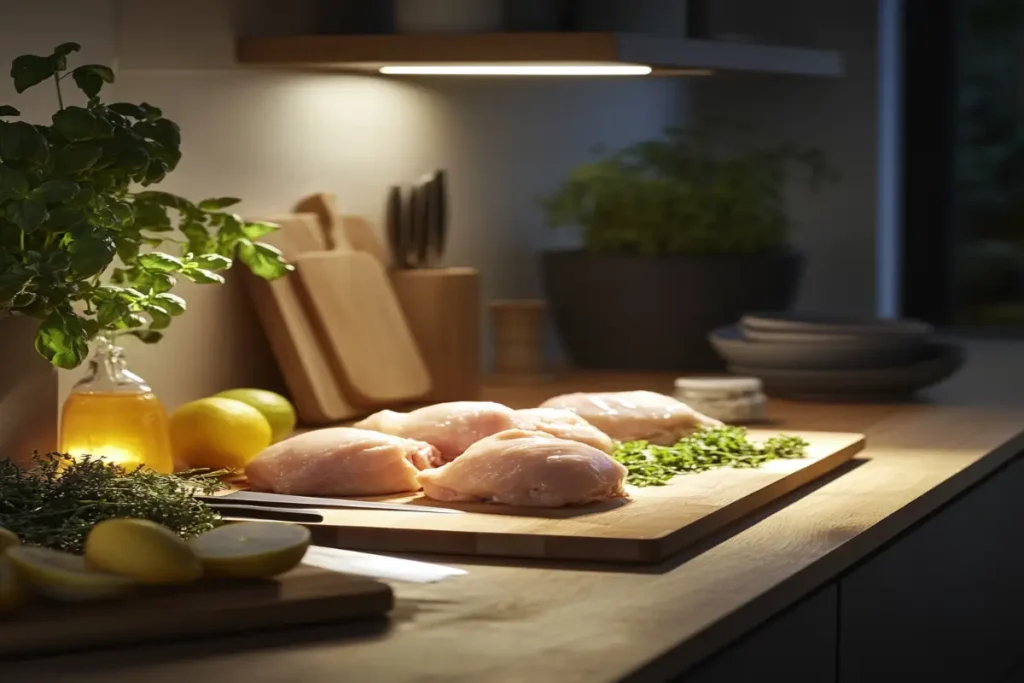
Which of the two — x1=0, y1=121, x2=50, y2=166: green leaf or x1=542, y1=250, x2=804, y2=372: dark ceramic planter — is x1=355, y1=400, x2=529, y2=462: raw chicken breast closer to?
x1=0, y1=121, x2=50, y2=166: green leaf

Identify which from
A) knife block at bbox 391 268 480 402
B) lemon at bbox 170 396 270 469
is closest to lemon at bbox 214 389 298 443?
lemon at bbox 170 396 270 469

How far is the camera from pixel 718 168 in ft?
9.95

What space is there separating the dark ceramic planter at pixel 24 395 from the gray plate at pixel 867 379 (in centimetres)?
117

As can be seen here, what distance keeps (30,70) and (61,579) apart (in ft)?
1.79

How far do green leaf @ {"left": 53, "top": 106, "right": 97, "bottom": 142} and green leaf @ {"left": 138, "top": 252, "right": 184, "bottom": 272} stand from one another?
176mm

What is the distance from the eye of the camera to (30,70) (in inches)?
60.9

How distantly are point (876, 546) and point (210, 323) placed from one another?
93 centimetres

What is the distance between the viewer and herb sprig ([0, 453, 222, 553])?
136cm

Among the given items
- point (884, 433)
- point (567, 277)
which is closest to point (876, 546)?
point (884, 433)

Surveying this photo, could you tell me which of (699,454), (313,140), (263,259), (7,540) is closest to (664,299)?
(313,140)

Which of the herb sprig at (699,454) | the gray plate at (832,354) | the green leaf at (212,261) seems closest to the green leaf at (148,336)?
the green leaf at (212,261)

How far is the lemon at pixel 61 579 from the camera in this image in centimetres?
119

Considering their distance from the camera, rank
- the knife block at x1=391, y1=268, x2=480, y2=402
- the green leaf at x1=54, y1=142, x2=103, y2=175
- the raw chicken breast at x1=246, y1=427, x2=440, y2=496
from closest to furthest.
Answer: the green leaf at x1=54, y1=142, x2=103, y2=175 → the raw chicken breast at x1=246, y1=427, x2=440, y2=496 → the knife block at x1=391, y1=268, x2=480, y2=402

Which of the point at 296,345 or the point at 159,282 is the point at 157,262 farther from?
the point at 296,345
